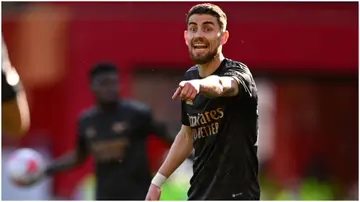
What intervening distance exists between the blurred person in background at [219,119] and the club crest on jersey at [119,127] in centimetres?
444

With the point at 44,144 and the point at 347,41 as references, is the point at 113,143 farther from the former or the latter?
the point at 347,41

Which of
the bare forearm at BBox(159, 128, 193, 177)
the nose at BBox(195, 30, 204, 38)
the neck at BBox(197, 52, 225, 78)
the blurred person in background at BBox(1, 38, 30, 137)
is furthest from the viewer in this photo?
the bare forearm at BBox(159, 128, 193, 177)

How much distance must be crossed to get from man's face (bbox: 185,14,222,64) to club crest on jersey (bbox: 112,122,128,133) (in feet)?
16.2

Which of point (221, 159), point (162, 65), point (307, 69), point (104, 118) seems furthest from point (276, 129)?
point (221, 159)

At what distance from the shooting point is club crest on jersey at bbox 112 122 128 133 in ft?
34.6

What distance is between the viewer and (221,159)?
588 cm

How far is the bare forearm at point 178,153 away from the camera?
20.6 feet

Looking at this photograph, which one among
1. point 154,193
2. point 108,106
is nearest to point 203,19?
point 154,193

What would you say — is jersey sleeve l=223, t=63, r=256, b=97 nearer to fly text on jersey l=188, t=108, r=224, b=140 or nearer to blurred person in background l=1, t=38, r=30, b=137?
fly text on jersey l=188, t=108, r=224, b=140

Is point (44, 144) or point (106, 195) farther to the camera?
point (44, 144)

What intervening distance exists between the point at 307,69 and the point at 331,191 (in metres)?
2.16

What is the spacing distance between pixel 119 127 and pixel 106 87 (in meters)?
0.41

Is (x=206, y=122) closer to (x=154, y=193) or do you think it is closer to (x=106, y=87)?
(x=154, y=193)

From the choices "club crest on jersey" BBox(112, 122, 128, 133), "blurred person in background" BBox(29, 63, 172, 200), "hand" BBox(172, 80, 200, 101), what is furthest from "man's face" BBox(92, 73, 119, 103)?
"hand" BBox(172, 80, 200, 101)
